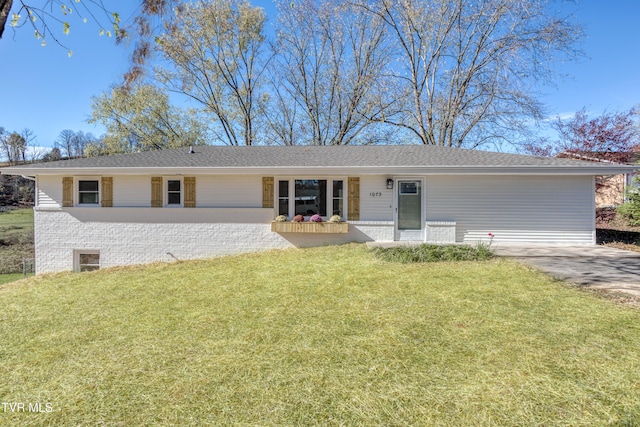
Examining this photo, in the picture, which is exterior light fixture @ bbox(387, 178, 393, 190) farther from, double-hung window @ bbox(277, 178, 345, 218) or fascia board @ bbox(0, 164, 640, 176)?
double-hung window @ bbox(277, 178, 345, 218)

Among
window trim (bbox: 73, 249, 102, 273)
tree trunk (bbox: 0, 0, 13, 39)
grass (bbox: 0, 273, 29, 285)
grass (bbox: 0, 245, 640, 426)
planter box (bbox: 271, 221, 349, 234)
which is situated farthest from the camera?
grass (bbox: 0, 273, 29, 285)

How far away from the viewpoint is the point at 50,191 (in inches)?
392

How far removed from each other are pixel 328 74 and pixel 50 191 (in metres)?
15.5

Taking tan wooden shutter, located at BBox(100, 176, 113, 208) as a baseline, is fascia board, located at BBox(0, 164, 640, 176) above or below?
above

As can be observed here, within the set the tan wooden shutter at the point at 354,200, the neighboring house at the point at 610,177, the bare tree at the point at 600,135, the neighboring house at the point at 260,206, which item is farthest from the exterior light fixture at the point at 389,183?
Answer: the bare tree at the point at 600,135

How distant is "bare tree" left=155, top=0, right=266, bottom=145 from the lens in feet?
57.8

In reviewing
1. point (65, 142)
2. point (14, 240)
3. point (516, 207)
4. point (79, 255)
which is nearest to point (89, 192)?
point (79, 255)

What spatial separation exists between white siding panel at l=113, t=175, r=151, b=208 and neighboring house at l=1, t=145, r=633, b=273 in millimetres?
34

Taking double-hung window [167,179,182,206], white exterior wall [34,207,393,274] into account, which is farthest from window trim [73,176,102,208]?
double-hung window [167,179,182,206]

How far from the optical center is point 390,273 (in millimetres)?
5941

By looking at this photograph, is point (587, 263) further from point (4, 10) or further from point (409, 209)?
point (4, 10)

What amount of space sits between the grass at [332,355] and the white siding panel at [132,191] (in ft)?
16.8

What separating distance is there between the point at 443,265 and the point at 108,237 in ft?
34.6

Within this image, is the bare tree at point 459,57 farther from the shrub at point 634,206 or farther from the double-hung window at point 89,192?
the double-hung window at point 89,192
